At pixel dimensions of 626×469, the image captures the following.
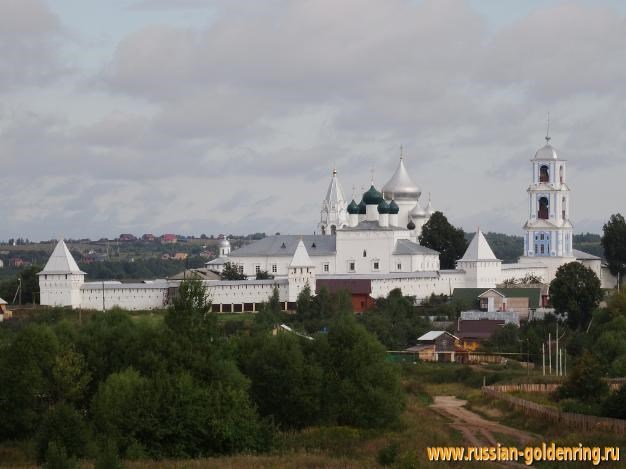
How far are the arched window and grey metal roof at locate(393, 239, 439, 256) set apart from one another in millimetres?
6223

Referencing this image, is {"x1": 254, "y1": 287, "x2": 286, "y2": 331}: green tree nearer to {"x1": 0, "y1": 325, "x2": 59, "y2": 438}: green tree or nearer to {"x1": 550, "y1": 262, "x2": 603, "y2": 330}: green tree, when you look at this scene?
{"x1": 550, "y1": 262, "x2": 603, "y2": 330}: green tree

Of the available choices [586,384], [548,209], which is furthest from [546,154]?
[586,384]

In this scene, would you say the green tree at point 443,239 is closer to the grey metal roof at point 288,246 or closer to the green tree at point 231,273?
the grey metal roof at point 288,246

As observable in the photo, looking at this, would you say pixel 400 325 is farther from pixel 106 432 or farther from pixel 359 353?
pixel 106 432

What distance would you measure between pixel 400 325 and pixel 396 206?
14499 mm

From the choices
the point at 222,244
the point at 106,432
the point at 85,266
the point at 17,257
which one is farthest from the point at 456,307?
the point at 17,257

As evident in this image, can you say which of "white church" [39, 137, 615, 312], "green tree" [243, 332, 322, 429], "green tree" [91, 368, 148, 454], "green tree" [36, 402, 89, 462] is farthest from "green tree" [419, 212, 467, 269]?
"green tree" [36, 402, 89, 462]

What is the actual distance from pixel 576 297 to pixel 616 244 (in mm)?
14323

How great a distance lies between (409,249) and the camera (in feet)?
216

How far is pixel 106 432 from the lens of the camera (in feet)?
98.0

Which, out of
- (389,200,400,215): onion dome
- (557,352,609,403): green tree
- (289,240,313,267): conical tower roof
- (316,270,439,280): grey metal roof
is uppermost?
(389,200,400,215): onion dome

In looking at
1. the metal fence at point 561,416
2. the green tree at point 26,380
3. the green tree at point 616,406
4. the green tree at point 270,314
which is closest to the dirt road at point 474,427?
the metal fence at point 561,416

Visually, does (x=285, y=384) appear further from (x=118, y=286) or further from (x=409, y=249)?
(x=409, y=249)

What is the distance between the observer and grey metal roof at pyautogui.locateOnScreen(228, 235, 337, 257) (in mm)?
67250
